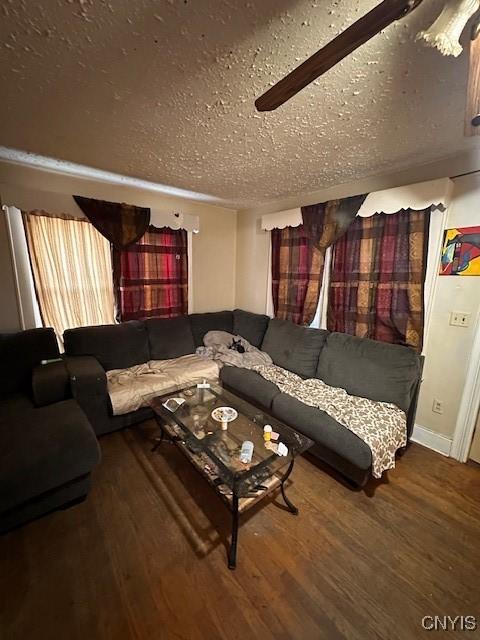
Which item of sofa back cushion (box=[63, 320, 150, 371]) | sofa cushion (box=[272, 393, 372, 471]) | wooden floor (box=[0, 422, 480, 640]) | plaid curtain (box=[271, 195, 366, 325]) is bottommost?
wooden floor (box=[0, 422, 480, 640])

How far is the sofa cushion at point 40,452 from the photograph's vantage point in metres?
1.27

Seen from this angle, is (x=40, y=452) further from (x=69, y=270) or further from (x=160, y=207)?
(x=160, y=207)

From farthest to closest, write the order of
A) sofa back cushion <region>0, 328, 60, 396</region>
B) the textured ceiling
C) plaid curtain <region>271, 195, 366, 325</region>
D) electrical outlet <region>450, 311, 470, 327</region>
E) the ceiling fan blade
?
plaid curtain <region>271, 195, 366, 325</region> → sofa back cushion <region>0, 328, 60, 396</region> → electrical outlet <region>450, 311, 470, 327</region> → the textured ceiling → the ceiling fan blade

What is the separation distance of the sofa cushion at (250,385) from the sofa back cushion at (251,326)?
26.3 inches

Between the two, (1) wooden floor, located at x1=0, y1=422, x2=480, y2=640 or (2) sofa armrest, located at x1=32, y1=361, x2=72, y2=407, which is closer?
(1) wooden floor, located at x1=0, y1=422, x2=480, y2=640

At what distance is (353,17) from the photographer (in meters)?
0.83

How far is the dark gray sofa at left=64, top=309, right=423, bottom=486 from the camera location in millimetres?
1743

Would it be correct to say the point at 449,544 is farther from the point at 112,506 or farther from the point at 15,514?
the point at 15,514

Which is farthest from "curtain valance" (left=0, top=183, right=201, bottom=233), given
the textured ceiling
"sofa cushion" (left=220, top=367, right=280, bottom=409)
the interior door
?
the interior door

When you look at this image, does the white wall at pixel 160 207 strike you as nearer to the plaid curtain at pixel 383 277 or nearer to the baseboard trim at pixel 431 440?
the plaid curtain at pixel 383 277

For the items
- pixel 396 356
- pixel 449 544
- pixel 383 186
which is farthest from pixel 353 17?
pixel 449 544

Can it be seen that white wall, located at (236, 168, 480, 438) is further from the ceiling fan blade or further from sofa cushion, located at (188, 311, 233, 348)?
sofa cushion, located at (188, 311, 233, 348)

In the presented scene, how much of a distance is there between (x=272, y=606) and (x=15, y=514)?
4.41 feet

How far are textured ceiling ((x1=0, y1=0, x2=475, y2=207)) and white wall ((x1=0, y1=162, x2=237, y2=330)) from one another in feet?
1.61
